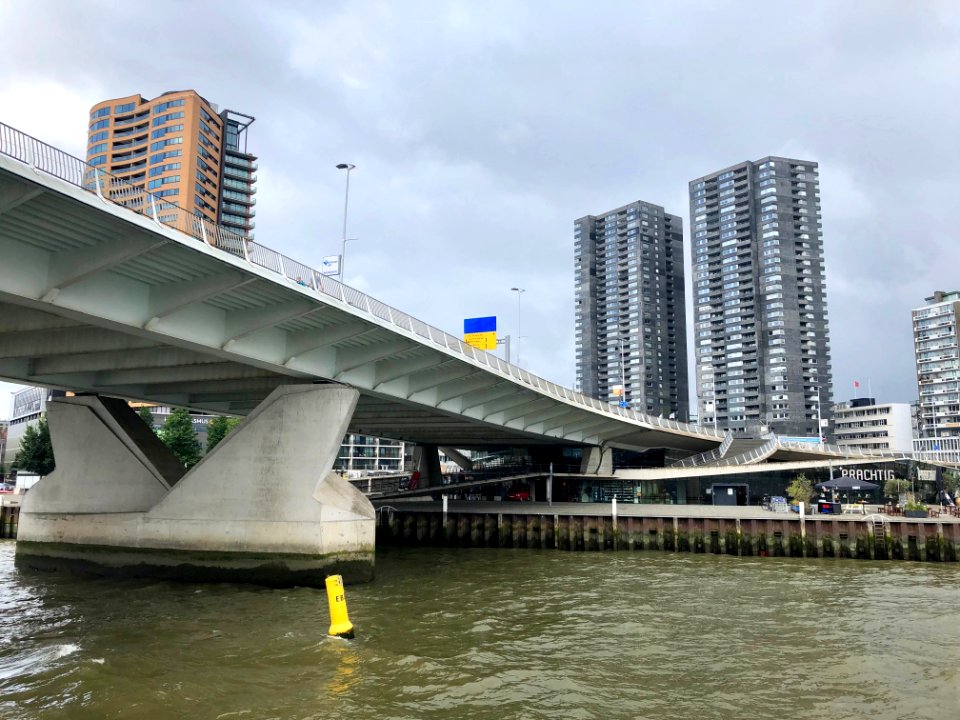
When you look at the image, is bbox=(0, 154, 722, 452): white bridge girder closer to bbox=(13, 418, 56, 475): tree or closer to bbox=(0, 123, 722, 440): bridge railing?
bbox=(0, 123, 722, 440): bridge railing

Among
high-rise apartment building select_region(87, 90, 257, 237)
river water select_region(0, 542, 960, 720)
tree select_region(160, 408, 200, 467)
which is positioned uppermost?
high-rise apartment building select_region(87, 90, 257, 237)

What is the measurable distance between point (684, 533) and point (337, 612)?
88.2 feet

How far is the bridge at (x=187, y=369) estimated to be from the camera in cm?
1648

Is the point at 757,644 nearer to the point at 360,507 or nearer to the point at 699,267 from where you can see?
the point at 360,507

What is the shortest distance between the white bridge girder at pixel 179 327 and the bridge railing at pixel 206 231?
7.0 inches

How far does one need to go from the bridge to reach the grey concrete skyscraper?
153419 millimetres

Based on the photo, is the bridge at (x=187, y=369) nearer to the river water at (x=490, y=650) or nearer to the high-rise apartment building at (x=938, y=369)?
the river water at (x=490, y=650)

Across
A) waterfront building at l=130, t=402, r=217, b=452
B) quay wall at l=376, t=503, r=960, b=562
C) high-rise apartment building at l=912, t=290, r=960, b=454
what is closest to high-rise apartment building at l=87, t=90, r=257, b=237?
waterfront building at l=130, t=402, r=217, b=452

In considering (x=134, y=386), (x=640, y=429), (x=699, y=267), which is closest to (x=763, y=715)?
(x=134, y=386)

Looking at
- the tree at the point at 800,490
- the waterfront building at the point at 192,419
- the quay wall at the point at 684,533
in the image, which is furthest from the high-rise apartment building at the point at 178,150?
the tree at the point at 800,490

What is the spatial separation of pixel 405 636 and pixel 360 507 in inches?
429

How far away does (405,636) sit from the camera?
1731 centimetres

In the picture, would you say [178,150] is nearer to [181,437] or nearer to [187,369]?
[181,437]

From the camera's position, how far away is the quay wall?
34.6 m
